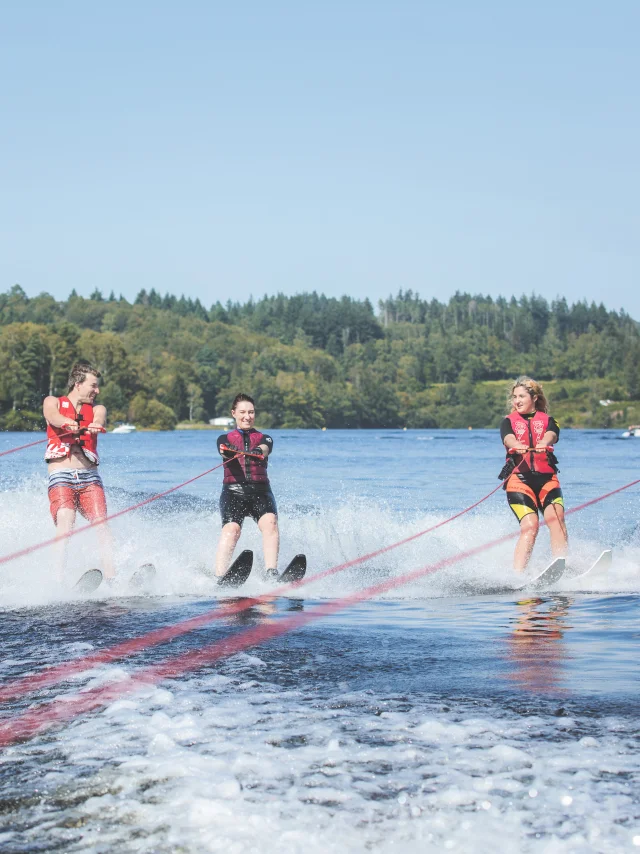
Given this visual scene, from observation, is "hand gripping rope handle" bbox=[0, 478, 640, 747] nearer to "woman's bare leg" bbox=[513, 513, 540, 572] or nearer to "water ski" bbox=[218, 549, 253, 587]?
"water ski" bbox=[218, 549, 253, 587]

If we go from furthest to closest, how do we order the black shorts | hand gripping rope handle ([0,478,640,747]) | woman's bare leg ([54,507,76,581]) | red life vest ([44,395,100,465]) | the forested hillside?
the forested hillside
the black shorts
red life vest ([44,395,100,465])
woman's bare leg ([54,507,76,581])
hand gripping rope handle ([0,478,640,747])

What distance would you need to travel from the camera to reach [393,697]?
4.58 m

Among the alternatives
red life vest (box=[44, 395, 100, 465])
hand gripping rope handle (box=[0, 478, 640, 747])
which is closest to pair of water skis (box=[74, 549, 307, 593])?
hand gripping rope handle (box=[0, 478, 640, 747])

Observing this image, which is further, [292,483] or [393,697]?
[292,483]

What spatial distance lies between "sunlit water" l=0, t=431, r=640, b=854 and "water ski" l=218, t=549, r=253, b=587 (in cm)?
17

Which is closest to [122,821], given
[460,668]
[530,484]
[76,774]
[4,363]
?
[76,774]

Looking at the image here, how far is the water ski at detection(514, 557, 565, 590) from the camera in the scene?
27.5ft

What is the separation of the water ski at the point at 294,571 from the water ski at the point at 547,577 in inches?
71.4

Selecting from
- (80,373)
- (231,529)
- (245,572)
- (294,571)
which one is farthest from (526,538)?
(80,373)

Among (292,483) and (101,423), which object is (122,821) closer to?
(101,423)

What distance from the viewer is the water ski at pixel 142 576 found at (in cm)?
807

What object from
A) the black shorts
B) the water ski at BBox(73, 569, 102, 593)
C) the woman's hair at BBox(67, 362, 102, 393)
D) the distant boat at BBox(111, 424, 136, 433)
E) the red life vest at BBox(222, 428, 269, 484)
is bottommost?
the distant boat at BBox(111, 424, 136, 433)

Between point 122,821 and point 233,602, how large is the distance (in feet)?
14.6

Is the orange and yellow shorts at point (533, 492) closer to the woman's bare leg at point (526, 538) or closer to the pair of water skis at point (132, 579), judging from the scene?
the woman's bare leg at point (526, 538)
